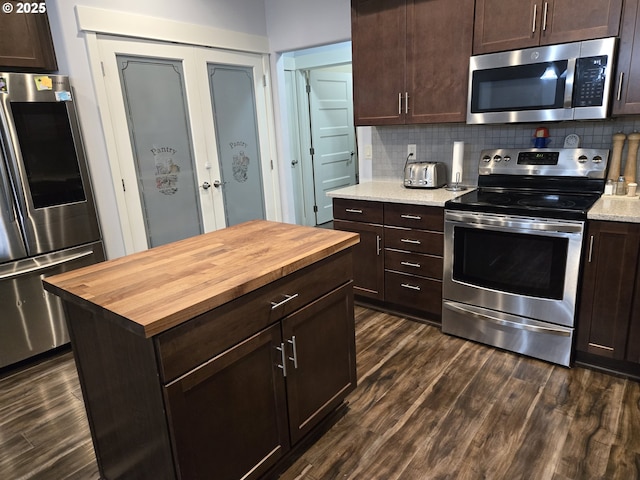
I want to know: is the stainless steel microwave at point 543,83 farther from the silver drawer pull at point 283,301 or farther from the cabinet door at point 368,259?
the silver drawer pull at point 283,301

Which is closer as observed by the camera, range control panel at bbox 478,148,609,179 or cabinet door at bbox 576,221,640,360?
cabinet door at bbox 576,221,640,360

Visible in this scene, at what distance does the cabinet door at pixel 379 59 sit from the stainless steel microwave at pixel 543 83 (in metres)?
0.54

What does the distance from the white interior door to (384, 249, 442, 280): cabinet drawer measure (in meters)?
2.65

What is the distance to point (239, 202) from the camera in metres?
4.02

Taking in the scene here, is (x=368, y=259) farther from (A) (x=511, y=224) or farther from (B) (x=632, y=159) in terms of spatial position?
(B) (x=632, y=159)

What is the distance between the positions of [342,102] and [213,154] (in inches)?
104

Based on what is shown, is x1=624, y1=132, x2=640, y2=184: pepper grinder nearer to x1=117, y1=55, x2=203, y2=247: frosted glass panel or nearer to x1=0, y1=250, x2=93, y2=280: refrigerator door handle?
x1=117, y1=55, x2=203, y2=247: frosted glass panel

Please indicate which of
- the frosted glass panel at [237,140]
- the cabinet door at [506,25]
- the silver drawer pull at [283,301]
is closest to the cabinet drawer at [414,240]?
the cabinet door at [506,25]

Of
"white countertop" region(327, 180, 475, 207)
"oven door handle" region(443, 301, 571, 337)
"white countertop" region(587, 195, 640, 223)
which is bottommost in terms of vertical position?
"oven door handle" region(443, 301, 571, 337)

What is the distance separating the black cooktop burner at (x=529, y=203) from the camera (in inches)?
88.4

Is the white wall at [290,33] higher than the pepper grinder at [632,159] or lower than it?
higher

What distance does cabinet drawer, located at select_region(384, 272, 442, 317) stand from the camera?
2.88m

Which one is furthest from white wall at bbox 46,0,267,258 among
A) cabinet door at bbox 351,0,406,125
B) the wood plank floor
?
cabinet door at bbox 351,0,406,125

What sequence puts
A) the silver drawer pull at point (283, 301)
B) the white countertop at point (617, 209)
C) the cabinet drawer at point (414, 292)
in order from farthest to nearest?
the cabinet drawer at point (414, 292) → the white countertop at point (617, 209) → the silver drawer pull at point (283, 301)
